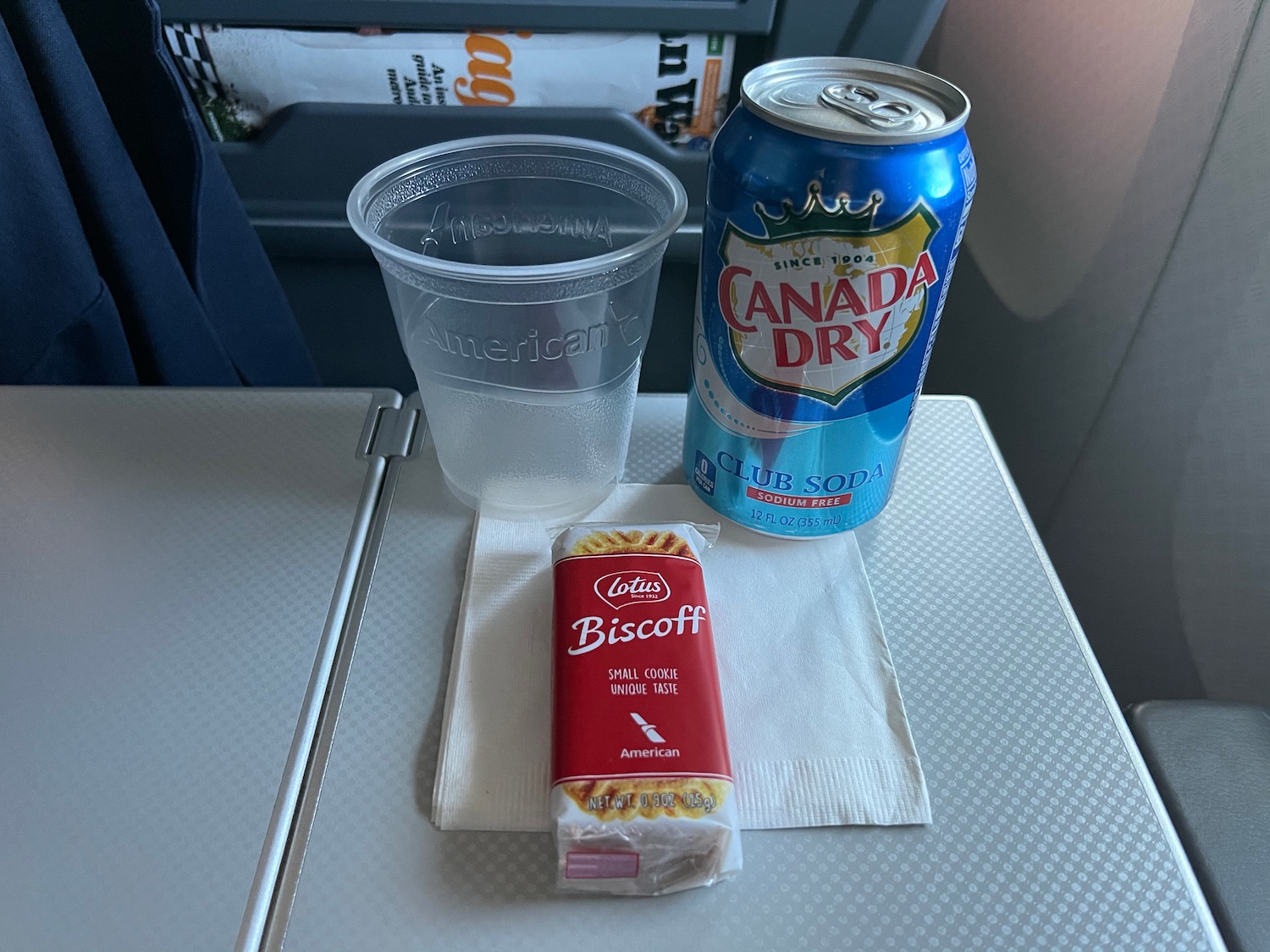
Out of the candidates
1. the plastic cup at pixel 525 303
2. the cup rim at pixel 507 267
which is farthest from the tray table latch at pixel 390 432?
the cup rim at pixel 507 267

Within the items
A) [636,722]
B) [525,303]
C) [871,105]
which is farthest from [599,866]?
[871,105]

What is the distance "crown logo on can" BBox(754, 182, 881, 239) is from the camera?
441 mm

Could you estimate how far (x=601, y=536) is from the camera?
542 mm

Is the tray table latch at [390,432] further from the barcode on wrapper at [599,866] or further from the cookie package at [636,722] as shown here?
the barcode on wrapper at [599,866]

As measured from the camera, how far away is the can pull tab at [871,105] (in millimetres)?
455

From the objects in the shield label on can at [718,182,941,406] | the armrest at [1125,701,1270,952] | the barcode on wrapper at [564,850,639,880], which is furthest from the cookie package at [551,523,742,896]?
the armrest at [1125,701,1270,952]

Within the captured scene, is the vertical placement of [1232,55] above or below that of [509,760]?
above

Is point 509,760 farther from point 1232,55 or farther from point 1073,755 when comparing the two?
point 1232,55

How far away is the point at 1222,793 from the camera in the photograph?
49cm

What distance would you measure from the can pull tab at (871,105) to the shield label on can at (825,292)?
0.15 ft

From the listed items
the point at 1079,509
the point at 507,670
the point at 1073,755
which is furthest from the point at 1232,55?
the point at 507,670

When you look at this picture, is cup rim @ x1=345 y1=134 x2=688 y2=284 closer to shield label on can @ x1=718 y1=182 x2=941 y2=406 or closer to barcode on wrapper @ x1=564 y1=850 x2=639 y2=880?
shield label on can @ x1=718 y1=182 x2=941 y2=406

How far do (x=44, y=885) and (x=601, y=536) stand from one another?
329 mm

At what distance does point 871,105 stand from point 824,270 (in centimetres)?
9
